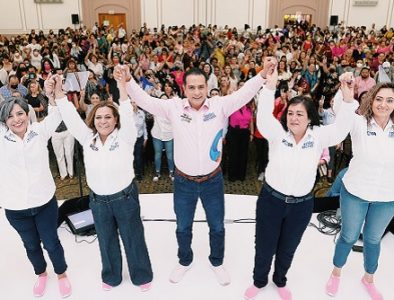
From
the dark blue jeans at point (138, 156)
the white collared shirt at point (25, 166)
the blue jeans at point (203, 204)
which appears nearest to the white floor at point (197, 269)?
the blue jeans at point (203, 204)

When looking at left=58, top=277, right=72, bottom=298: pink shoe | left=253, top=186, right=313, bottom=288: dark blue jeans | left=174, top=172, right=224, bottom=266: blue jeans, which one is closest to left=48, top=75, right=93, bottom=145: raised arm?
left=174, top=172, right=224, bottom=266: blue jeans

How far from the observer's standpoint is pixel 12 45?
36.5 feet

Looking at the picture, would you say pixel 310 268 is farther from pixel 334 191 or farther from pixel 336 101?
pixel 336 101

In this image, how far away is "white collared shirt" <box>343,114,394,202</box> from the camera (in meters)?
2.40

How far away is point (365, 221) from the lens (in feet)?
8.59

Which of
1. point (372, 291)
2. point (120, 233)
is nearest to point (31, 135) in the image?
point (120, 233)

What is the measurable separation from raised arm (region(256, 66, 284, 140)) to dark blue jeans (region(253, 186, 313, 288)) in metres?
0.40

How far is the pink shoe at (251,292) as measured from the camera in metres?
2.75

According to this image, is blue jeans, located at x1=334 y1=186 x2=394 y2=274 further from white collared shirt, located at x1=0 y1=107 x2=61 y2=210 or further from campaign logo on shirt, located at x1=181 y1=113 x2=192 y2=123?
white collared shirt, located at x1=0 y1=107 x2=61 y2=210

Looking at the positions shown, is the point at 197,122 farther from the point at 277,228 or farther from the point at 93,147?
the point at 277,228

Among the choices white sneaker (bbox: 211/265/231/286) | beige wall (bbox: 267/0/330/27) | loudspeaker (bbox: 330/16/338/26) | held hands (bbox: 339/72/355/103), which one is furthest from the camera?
beige wall (bbox: 267/0/330/27)

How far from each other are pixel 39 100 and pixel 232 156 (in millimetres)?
2922

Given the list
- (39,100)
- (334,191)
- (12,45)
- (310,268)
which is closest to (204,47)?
(12,45)

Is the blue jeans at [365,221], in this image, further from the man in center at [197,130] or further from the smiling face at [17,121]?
the smiling face at [17,121]
